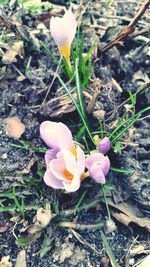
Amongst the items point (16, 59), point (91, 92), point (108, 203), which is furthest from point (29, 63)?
point (108, 203)

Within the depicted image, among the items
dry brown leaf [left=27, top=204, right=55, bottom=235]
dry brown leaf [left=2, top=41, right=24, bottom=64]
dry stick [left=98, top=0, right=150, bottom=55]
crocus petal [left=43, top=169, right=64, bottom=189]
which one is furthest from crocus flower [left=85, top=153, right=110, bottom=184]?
dry brown leaf [left=2, top=41, right=24, bottom=64]

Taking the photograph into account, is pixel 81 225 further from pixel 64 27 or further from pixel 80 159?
pixel 64 27

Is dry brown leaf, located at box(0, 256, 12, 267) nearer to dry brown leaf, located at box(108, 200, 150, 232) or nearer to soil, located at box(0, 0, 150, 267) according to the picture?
soil, located at box(0, 0, 150, 267)

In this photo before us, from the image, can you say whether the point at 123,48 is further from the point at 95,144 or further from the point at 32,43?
the point at 95,144

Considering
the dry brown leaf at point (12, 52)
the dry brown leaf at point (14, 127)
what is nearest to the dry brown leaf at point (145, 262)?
the dry brown leaf at point (14, 127)

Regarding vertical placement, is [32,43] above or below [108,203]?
above

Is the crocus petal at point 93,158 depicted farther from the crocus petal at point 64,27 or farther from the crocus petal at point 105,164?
the crocus petal at point 64,27

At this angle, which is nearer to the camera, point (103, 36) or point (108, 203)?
point (108, 203)
